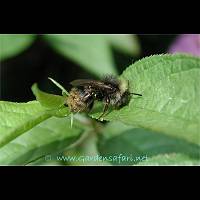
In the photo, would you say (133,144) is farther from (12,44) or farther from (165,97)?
(12,44)

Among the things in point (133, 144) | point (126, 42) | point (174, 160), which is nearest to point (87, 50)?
point (126, 42)

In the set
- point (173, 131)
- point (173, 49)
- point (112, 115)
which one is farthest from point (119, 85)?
point (173, 49)

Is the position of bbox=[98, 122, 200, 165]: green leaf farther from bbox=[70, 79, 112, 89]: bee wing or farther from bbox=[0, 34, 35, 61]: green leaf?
bbox=[0, 34, 35, 61]: green leaf

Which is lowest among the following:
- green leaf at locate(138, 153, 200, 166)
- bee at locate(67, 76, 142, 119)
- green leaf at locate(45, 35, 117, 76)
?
green leaf at locate(138, 153, 200, 166)

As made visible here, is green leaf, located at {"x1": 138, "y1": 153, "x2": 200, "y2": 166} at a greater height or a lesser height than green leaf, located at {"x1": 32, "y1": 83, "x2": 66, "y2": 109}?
lesser

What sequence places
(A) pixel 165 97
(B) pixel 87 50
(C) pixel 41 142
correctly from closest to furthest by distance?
(A) pixel 165 97 < (C) pixel 41 142 < (B) pixel 87 50

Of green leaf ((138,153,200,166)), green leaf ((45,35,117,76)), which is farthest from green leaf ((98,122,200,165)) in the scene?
green leaf ((45,35,117,76))

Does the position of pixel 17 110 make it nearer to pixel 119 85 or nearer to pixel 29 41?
pixel 119 85
